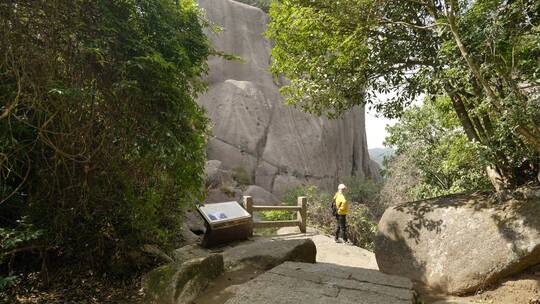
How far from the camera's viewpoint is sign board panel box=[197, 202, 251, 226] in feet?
25.6

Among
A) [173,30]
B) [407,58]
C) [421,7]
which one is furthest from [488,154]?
[173,30]

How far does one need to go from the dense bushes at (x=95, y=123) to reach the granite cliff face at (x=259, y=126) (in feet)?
46.5

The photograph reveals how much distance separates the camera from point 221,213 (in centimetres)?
823

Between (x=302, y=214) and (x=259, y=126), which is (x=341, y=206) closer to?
(x=302, y=214)

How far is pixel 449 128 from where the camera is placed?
10.3m

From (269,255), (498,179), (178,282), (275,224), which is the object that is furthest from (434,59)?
(275,224)

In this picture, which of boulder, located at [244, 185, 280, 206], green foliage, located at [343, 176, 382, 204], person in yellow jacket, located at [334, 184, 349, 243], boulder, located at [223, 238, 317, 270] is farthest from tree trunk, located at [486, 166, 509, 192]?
boulder, located at [244, 185, 280, 206]

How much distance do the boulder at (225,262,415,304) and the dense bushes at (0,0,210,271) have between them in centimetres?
195

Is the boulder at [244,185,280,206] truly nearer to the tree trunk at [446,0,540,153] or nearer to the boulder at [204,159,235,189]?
the boulder at [204,159,235,189]

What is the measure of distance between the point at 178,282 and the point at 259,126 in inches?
665

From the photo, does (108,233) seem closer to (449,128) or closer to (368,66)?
(368,66)

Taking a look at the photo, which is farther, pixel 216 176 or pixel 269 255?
pixel 216 176

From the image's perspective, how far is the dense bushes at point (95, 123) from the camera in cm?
389

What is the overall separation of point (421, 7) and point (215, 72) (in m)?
17.3
